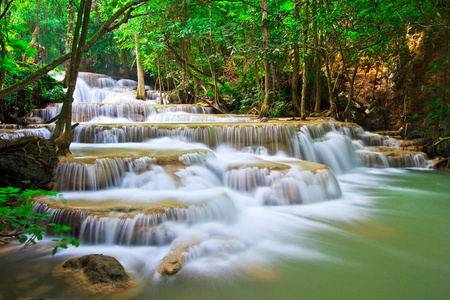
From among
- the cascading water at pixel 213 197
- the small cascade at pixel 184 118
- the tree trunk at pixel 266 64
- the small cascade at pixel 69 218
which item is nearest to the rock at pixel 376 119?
the cascading water at pixel 213 197

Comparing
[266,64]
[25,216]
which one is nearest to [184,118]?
[266,64]

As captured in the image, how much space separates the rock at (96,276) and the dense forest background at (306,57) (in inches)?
271

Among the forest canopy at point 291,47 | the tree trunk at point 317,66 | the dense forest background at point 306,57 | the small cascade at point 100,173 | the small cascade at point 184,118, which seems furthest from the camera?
the small cascade at point 184,118

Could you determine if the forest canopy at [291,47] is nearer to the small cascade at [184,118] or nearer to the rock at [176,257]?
the small cascade at [184,118]

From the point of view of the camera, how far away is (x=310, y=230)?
3793 mm

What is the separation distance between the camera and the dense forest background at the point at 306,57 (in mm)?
8094

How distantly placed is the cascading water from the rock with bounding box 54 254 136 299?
205 millimetres

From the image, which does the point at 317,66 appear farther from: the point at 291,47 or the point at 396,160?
the point at 396,160

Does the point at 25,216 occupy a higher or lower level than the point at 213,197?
higher

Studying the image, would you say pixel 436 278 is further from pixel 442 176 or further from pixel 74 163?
pixel 442 176

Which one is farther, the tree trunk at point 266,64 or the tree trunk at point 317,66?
the tree trunk at point 317,66

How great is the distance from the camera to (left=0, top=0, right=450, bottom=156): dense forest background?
26.6 ft

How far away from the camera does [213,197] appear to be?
3.97 m

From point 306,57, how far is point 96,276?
9.13 m
